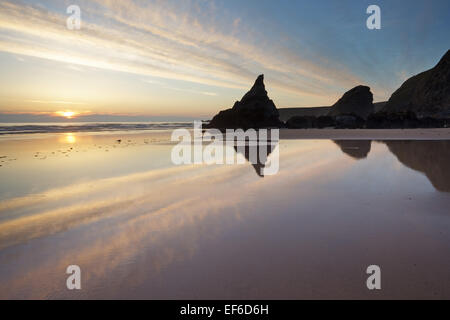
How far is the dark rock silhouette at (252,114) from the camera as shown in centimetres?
6894

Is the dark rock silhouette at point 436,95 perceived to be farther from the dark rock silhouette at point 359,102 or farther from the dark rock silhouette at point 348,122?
the dark rock silhouette at point 359,102

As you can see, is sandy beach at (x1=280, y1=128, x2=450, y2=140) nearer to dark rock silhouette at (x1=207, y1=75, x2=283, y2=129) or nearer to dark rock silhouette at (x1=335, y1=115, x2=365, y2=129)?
dark rock silhouette at (x1=335, y1=115, x2=365, y2=129)

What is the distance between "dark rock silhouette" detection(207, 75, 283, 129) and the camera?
226 ft

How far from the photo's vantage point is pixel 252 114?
70625mm

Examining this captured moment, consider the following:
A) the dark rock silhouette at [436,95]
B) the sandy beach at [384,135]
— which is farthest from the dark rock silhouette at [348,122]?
the sandy beach at [384,135]

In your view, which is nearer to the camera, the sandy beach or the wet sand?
the wet sand

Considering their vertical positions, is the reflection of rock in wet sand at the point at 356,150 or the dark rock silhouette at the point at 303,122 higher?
the dark rock silhouette at the point at 303,122

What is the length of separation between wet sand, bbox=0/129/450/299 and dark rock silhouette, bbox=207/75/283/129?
60.6 metres

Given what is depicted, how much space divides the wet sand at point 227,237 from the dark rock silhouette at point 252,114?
60646 mm

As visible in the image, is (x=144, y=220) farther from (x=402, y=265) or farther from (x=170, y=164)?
(x=170, y=164)

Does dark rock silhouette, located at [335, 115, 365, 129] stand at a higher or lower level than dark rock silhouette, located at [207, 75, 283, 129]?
lower

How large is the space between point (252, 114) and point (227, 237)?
6781cm

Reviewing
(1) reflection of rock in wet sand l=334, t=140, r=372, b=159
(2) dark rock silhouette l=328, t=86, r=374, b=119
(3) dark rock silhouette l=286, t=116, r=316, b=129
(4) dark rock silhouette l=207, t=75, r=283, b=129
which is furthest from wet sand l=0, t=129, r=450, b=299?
(2) dark rock silhouette l=328, t=86, r=374, b=119
